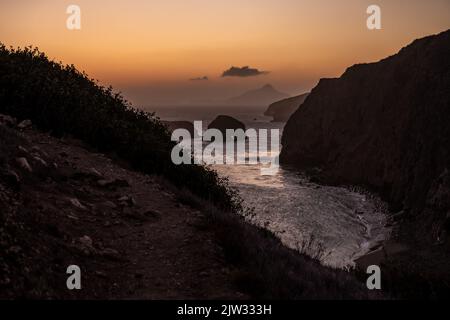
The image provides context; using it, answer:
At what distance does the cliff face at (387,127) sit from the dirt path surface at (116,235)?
25.4m

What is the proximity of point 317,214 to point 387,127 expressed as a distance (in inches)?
889

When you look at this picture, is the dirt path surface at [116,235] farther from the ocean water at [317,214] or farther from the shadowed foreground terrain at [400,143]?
the ocean water at [317,214]

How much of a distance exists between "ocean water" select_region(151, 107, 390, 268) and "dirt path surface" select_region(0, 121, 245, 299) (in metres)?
11.6

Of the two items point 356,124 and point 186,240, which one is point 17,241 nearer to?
point 186,240

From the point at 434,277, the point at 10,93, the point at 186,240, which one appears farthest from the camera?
the point at 434,277

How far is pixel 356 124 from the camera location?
194ft

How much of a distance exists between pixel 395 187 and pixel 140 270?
3927 centimetres

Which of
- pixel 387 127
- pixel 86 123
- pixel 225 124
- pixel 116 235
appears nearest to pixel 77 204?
pixel 116 235

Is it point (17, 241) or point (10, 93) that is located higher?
point (10, 93)

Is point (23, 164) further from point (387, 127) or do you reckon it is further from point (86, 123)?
point (387, 127)

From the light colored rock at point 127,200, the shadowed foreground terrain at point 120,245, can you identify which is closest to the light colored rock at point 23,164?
the shadowed foreground terrain at point 120,245

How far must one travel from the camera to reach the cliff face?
38688 mm

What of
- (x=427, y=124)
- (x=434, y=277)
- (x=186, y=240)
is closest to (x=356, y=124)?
(x=427, y=124)

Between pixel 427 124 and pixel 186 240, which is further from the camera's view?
pixel 427 124
